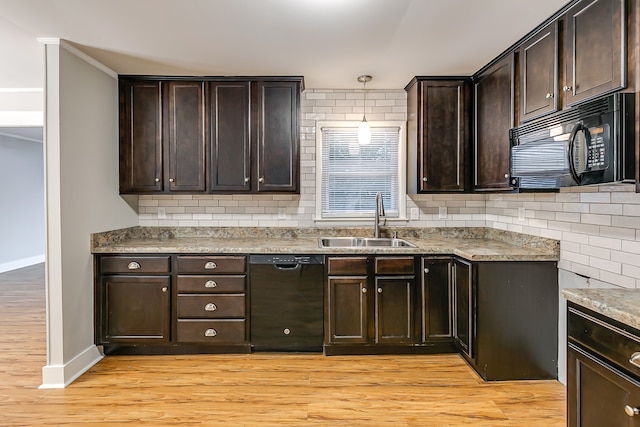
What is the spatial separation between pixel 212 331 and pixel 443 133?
8.66 feet

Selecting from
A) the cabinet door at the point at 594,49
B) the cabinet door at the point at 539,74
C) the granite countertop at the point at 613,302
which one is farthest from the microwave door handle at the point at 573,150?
the granite countertop at the point at 613,302

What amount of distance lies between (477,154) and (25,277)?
7.06m

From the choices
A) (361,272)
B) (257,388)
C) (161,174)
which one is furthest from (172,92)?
(257,388)

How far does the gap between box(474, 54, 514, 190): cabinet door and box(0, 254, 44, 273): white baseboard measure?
Result: 25.8 ft

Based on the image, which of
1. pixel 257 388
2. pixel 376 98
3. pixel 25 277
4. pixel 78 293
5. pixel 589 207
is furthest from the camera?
pixel 25 277

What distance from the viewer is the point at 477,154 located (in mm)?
3230

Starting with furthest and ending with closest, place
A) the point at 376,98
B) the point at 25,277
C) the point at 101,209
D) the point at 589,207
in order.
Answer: the point at 25,277 < the point at 376,98 < the point at 101,209 < the point at 589,207

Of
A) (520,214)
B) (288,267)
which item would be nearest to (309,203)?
(288,267)

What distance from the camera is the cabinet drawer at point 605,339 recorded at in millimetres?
1341

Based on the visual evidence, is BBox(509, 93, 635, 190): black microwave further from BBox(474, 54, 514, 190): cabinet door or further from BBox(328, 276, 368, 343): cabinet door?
BBox(328, 276, 368, 343): cabinet door

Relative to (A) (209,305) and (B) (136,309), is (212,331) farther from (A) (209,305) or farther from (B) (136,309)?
(B) (136,309)

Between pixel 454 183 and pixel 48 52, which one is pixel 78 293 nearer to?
pixel 48 52

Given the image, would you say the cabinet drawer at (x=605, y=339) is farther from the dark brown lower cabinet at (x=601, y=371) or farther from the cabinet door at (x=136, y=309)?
the cabinet door at (x=136, y=309)

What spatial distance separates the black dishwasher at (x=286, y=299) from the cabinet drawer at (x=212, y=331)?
0.12 m
